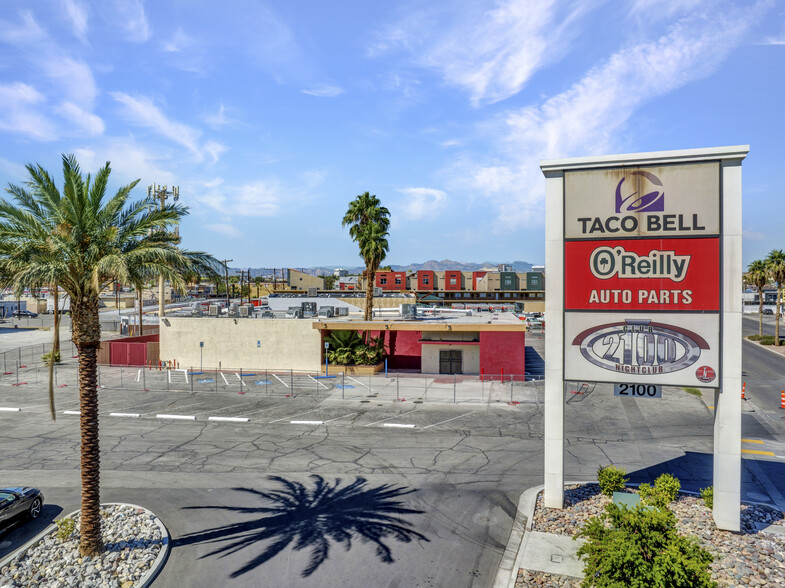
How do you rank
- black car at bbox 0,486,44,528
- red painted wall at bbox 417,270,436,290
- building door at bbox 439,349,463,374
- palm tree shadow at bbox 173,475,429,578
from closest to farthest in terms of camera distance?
palm tree shadow at bbox 173,475,429,578
black car at bbox 0,486,44,528
building door at bbox 439,349,463,374
red painted wall at bbox 417,270,436,290

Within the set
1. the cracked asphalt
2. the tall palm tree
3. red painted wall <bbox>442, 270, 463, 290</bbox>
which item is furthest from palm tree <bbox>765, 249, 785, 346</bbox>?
red painted wall <bbox>442, 270, 463, 290</bbox>

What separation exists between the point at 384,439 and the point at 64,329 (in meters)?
68.3

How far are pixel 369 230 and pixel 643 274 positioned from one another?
93.6 ft

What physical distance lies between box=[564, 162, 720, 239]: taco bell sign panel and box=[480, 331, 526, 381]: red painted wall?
2286 cm

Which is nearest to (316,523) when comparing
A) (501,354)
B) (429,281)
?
(501,354)

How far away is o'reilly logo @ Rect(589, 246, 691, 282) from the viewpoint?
45.3 ft

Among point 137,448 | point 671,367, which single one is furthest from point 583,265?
point 137,448

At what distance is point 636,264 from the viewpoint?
46.3 feet

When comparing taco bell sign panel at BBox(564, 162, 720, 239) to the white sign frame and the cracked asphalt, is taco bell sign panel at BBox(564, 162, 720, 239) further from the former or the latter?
the cracked asphalt

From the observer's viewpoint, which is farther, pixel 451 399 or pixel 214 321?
pixel 214 321

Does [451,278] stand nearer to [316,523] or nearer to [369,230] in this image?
[369,230]

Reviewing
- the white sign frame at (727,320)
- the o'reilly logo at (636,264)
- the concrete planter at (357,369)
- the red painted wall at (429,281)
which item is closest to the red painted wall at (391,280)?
the red painted wall at (429,281)

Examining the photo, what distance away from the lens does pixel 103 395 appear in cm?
3150

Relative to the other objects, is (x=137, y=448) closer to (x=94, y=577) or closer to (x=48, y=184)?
(x=94, y=577)
